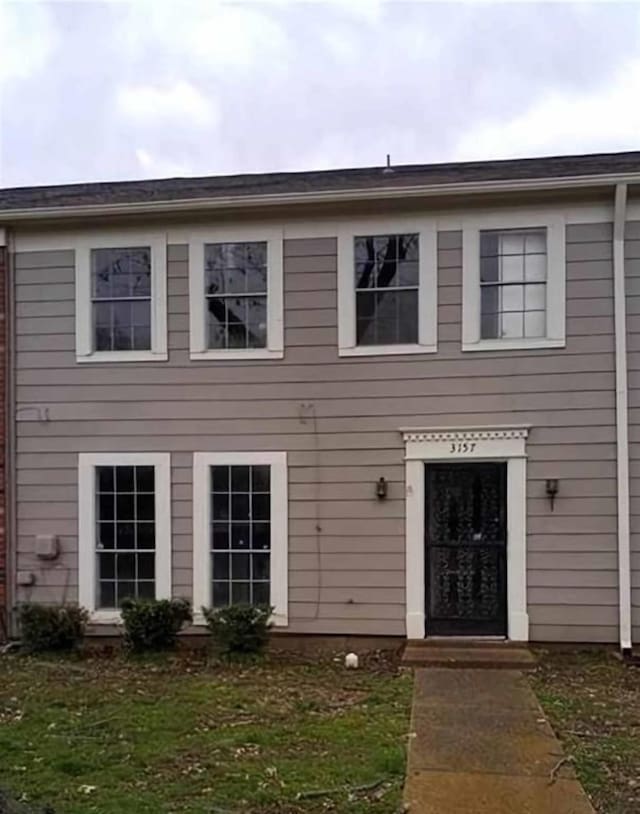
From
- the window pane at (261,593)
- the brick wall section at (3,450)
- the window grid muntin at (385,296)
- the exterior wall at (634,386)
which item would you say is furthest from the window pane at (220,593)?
the exterior wall at (634,386)

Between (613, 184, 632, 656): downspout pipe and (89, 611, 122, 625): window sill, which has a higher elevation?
(613, 184, 632, 656): downspout pipe

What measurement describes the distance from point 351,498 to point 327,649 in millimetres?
1513

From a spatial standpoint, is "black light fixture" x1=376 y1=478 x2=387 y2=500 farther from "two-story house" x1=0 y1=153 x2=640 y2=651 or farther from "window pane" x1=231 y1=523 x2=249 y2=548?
"window pane" x1=231 y1=523 x2=249 y2=548

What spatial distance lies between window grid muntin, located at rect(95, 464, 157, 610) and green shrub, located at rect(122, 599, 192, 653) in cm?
48

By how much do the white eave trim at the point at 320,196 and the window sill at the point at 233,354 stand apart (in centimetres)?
145

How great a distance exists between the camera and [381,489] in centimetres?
762

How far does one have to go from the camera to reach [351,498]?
7684mm

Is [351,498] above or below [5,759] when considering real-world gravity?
above

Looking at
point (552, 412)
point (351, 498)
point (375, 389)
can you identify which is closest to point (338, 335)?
point (375, 389)

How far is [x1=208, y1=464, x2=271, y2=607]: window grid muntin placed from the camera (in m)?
7.82

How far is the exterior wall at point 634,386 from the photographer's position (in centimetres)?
729

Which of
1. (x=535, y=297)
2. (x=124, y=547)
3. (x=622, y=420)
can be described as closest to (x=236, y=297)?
(x=124, y=547)

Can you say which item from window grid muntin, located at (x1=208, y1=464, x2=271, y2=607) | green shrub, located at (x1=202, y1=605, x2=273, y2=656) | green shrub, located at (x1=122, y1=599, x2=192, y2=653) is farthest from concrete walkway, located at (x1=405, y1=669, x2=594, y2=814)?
green shrub, located at (x1=122, y1=599, x2=192, y2=653)

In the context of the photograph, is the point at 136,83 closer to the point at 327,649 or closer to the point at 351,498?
the point at 351,498
